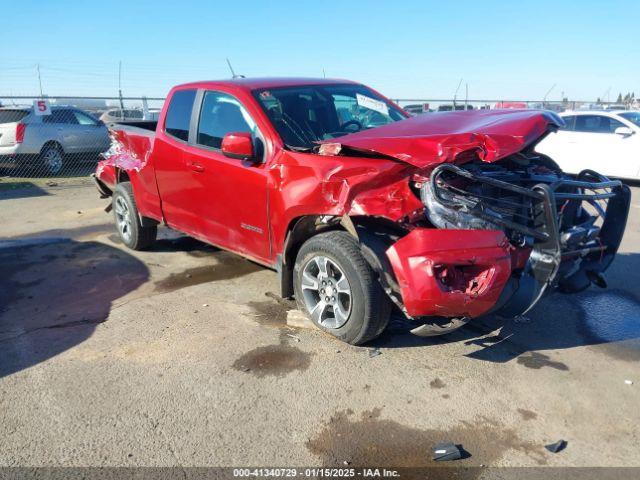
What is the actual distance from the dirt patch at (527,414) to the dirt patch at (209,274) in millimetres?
3142

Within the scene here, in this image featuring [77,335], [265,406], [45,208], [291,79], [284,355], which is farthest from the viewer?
[45,208]

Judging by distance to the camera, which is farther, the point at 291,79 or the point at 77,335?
the point at 291,79

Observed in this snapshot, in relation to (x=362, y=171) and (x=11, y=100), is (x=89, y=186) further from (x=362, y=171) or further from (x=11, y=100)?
(x=362, y=171)

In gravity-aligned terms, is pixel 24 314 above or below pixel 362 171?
below

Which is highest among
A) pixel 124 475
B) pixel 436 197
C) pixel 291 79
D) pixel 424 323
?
pixel 291 79

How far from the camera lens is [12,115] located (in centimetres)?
1225

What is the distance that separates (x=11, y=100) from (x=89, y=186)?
5420mm

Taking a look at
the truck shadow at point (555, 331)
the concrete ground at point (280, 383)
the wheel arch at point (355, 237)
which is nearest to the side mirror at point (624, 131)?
the concrete ground at point (280, 383)

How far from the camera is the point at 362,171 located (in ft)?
11.5

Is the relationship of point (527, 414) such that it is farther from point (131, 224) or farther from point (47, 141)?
point (47, 141)

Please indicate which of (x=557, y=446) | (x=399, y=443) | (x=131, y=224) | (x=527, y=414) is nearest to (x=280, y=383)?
(x=399, y=443)

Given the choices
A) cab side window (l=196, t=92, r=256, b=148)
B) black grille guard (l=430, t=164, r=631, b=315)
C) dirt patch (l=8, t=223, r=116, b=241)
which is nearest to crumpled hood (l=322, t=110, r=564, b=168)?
black grille guard (l=430, t=164, r=631, b=315)

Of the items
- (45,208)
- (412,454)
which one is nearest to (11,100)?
(45,208)

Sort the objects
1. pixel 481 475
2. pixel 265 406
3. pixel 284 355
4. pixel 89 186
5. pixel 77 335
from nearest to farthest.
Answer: pixel 481 475, pixel 265 406, pixel 284 355, pixel 77 335, pixel 89 186
